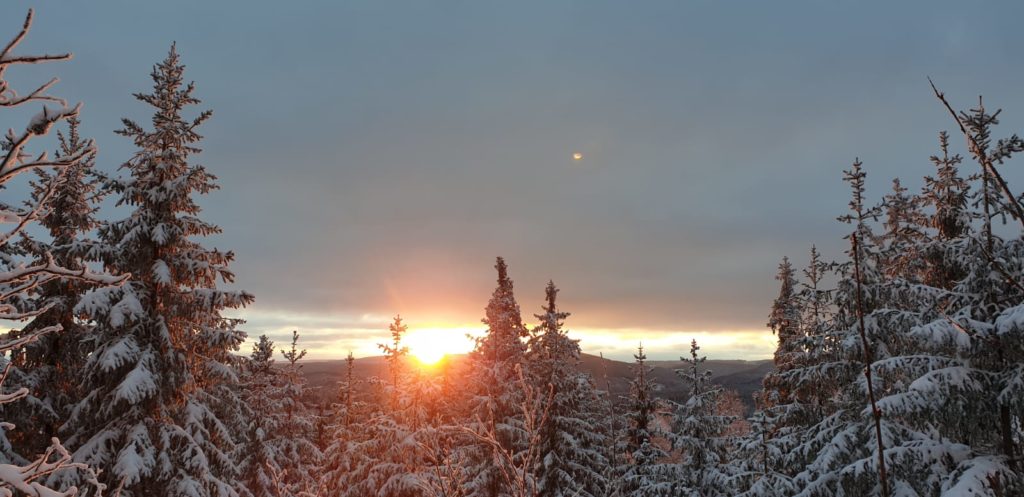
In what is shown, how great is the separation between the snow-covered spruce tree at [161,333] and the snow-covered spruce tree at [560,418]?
11454mm

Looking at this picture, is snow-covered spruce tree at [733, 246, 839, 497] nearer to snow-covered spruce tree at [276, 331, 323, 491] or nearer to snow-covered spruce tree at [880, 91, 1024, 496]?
snow-covered spruce tree at [880, 91, 1024, 496]

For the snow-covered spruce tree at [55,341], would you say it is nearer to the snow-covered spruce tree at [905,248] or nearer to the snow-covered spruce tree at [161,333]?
the snow-covered spruce tree at [161,333]

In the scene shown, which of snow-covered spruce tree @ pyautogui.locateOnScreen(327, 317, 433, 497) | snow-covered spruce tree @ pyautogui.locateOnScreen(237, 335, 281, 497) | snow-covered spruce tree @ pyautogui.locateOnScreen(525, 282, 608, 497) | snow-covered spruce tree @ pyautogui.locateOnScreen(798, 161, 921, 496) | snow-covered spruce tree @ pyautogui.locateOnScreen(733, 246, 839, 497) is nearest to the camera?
snow-covered spruce tree @ pyautogui.locateOnScreen(798, 161, 921, 496)

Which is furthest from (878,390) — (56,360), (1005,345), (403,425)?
(56,360)

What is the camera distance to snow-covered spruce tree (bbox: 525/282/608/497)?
22.2 m

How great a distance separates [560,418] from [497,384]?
3.14 m

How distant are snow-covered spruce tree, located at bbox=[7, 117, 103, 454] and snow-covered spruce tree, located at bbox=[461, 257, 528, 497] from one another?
39.4 ft

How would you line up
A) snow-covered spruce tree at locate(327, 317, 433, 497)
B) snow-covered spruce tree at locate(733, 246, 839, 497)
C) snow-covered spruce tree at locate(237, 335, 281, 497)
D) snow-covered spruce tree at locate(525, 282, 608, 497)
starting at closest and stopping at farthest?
snow-covered spruce tree at locate(733, 246, 839, 497), snow-covered spruce tree at locate(327, 317, 433, 497), snow-covered spruce tree at locate(525, 282, 608, 497), snow-covered spruce tree at locate(237, 335, 281, 497)

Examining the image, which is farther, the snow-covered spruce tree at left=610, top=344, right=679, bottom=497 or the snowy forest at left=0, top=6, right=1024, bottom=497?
the snow-covered spruce tree at left=610, top=344, right=679, bottom=497

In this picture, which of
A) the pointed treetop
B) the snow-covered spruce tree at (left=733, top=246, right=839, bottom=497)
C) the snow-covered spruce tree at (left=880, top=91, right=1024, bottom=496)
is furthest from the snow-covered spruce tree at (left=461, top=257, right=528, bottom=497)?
the snow-covered spruce tree at (left=880, top=91, right=1024, bottom=496)

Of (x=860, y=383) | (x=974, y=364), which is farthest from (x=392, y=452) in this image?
(x=974, y=364)

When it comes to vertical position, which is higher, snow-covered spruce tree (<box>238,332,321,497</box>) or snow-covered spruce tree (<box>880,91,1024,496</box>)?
snow-covered spruce tree (<box>880,91,1024,496</box>)

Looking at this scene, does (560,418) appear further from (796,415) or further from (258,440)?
(258,440)

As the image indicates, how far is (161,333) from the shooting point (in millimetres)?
13578
